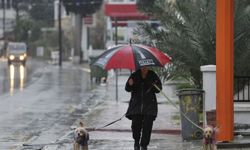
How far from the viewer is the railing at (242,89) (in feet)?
46.1

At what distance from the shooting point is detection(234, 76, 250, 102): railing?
1404 cm

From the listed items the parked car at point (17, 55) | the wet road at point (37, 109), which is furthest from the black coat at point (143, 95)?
the parked car at point (17, 55)

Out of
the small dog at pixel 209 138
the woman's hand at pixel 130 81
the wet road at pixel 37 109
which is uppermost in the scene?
the woman's hand at pixel 130 81

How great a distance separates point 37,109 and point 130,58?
10408 mm

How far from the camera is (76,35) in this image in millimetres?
66688

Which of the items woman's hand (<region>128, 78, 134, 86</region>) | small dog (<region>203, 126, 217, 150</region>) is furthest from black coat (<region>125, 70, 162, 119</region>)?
small dog (<region>203, 126, 217, 150</region>)

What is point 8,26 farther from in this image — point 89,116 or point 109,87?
point 89,116

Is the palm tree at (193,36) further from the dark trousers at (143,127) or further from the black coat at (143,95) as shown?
the dark trousers at (143,127)

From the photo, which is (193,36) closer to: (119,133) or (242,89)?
(242,89)

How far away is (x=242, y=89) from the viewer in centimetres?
1438

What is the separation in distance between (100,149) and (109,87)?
18279mm

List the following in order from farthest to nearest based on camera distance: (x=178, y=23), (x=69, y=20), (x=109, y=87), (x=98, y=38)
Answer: (x=69, y=20), (x=98, y=38), (x=109, y=87), (x=178, y=23)

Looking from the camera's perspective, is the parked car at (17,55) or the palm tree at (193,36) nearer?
the palm tree at (193,36)

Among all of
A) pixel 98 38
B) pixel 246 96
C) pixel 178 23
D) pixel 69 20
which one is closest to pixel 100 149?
pixel 246 96
